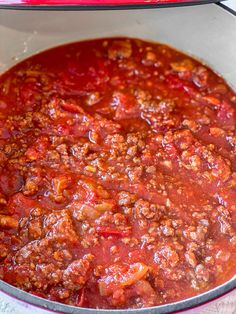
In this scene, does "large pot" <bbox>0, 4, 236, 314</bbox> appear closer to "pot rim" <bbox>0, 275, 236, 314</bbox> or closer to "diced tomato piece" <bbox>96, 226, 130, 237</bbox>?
"diced tomato piece" <bbox>96, 226, 130, 237</bbox>

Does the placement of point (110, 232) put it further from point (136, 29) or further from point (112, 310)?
point (136, 29)

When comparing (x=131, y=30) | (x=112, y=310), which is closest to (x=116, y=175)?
(x=112, y=310)

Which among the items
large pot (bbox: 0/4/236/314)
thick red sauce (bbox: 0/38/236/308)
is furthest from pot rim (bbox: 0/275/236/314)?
large pot (bbox: 0/4/236/314)

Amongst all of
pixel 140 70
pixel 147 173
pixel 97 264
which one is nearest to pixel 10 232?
pixel 97 264

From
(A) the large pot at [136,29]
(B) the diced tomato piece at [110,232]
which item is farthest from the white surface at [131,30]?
(B) the diced tomato piece at [110,232]

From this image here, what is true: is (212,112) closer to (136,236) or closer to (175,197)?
(175,197)
